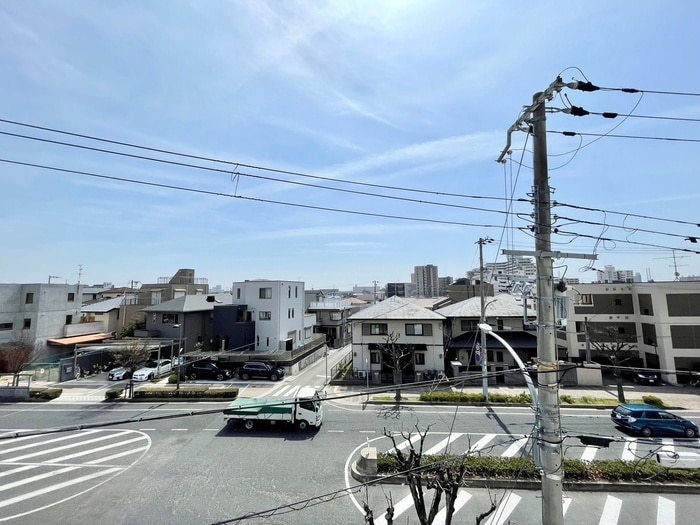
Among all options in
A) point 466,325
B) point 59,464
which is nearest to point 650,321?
point 466,325

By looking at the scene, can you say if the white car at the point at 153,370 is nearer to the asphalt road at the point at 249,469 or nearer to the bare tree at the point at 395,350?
the asphalt road at the point at 249,469

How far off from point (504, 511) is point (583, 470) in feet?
12.9

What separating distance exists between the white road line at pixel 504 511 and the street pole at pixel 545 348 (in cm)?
575

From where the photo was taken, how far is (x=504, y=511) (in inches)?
437

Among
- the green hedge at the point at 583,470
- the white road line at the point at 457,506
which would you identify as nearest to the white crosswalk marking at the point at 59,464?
the green hedge at the point at 583,470

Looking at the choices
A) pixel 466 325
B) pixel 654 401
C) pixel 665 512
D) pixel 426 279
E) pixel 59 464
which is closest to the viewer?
pixel 665 512

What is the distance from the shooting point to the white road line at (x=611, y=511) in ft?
34.8

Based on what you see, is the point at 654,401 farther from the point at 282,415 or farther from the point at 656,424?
the point at 282,415

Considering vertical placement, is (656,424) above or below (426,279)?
below

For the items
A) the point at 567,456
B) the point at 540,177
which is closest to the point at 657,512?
the point at 567,456

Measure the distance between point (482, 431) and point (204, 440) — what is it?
47.2 ft

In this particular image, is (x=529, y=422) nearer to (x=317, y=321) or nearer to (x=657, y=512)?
(x=657, y=512)

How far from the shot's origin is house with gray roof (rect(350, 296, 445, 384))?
96.7 ft

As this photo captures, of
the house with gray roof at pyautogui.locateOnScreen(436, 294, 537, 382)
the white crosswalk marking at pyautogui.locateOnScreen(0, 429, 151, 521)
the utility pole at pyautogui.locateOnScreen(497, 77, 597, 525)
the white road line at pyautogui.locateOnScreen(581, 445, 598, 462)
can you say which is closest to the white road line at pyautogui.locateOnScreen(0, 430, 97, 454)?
the white crosswalk marking at pyautogui.locateOnScreen(0, 429, 151, 521)
